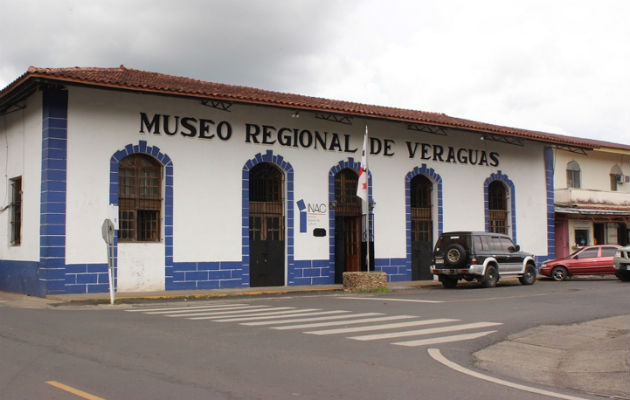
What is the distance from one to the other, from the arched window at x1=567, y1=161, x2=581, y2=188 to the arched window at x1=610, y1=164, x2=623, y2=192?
319 cm

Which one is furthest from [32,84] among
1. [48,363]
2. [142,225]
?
[48,363]

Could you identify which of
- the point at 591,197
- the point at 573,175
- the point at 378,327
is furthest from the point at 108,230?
the point at 573,175

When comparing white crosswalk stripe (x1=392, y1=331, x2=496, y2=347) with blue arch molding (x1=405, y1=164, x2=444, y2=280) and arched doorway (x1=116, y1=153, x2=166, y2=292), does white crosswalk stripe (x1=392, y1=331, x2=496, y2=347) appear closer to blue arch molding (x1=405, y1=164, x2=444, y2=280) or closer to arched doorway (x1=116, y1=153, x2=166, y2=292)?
arched doorway (x1=116, y1=153, x2=166, y2=292)

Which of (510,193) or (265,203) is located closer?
(265,203)

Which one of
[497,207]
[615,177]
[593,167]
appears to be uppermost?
[593,167]

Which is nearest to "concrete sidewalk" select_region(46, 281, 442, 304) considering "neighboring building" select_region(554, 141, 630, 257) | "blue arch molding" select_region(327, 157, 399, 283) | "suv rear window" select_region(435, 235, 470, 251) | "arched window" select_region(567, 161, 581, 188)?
"blue arch molding" select_region(327, 157, 399, 283)

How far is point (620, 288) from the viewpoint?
21.6 meters

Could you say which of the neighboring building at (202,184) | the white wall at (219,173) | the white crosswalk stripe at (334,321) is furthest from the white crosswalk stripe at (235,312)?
the white wall at (219,173)

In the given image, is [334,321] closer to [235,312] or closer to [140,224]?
[235,312]

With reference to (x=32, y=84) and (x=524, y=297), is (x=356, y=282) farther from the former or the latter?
(x=32, y=84)

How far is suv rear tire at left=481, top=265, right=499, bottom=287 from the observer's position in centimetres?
2309

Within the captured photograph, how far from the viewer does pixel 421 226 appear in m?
27.8

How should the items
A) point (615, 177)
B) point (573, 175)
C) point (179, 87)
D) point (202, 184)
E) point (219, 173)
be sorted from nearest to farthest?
point (179, 87), point (202, 184), point (219, 173), point (573, 175), point (615, 177)

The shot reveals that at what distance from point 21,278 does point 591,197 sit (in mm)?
26794
